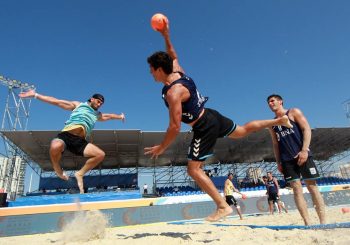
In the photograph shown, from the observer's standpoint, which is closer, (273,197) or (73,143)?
(73,143)

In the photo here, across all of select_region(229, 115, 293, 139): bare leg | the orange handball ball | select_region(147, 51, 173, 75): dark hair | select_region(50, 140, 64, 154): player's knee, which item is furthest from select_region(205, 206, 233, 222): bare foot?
select_region(50, 140, 64, 154): player's knee

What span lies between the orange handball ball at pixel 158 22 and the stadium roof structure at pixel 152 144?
49.7 ft

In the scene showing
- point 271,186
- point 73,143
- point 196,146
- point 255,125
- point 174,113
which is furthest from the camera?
point 271,186

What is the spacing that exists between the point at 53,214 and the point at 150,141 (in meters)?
11.9

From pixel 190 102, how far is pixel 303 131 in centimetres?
212

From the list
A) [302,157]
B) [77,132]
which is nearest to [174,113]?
[302,157]

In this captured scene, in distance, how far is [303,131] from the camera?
446 centimetres

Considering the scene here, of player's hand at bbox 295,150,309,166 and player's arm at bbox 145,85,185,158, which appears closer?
player's arm at bbox 145,85,185,158

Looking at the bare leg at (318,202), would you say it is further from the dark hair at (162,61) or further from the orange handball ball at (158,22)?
the orange handball ball at (158,22)

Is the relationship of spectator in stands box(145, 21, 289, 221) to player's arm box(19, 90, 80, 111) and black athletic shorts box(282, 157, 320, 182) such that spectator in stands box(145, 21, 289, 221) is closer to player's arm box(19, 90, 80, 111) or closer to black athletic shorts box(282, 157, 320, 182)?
black athletic shorts box(282, 157, 320, 182)

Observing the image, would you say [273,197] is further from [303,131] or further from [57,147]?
[57,147]

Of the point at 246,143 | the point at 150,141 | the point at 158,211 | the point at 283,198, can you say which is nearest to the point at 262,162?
the point at 246,143

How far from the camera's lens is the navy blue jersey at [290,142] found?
4.45 m

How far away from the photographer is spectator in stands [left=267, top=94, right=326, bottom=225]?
4.23 metres
